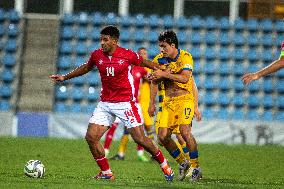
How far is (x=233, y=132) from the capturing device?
24.0 meters

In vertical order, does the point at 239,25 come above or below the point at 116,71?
below

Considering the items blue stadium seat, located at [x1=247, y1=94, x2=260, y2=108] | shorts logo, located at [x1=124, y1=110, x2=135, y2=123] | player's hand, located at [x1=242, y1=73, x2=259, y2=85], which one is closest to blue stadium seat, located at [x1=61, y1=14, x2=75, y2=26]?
blue stadium seat, located at [x1=247, y1=94, x2=260, y2=108]

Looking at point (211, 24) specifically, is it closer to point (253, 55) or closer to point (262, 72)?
point (253, 55)

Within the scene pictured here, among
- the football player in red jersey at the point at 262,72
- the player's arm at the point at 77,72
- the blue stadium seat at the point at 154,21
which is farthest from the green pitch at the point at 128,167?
the blue stadium seat at the point at 154,21

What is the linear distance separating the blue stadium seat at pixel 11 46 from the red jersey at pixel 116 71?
16206mm

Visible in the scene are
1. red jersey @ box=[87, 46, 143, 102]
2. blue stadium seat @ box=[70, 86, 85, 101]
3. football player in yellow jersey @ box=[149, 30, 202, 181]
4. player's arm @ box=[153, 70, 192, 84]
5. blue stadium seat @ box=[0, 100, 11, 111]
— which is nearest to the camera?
player's arm @ box=[153, 70, 192, 84]

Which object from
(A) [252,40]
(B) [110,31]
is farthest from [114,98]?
(A) [252,40]

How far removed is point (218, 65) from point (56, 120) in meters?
6.24

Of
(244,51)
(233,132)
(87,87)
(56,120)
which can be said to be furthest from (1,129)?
(244,51)

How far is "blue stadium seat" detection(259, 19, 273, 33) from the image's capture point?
2725 centimetres

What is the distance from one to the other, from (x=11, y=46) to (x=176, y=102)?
1591cm

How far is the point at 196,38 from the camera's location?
27109mm

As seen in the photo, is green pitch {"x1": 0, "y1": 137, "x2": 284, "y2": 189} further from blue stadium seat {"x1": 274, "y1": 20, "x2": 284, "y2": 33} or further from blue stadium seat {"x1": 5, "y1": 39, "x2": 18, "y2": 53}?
blue stadium seat {"x1": 274, "y1": 20, "x2": 284, "y2": 33}

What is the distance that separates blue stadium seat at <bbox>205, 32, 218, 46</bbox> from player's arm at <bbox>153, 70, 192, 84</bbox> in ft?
51.5
